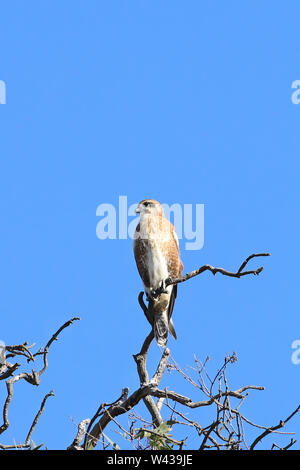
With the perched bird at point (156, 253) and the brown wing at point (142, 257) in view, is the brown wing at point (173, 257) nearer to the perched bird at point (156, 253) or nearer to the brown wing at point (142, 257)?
the perched bird at point (156, 253)

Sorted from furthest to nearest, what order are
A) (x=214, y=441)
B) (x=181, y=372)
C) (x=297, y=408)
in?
(x=181, y=372), (x=214, y=441), (x=297, y=408)

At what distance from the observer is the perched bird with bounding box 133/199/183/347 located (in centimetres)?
634

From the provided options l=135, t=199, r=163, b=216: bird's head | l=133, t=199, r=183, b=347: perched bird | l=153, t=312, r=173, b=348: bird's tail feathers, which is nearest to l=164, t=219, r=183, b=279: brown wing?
l=133, t=199, r=183, b=347: perched bird

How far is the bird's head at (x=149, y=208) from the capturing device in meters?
6.65

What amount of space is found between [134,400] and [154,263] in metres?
1.95

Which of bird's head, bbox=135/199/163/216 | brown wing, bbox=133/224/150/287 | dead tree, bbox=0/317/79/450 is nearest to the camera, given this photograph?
dead tree, bbox=0/317/79/450

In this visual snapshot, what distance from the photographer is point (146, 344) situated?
5160mm

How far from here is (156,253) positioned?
649 centimetres

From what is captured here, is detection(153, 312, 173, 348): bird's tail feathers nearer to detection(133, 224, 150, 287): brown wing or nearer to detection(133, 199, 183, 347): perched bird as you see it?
detection(133, 199, 183, 347): perched bird

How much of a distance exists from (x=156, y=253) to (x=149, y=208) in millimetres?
395

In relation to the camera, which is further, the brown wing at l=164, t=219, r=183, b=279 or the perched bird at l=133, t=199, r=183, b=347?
the brown wing at l=164, t=219, r=183, b=279

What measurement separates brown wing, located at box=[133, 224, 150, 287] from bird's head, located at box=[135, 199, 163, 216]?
223mm
